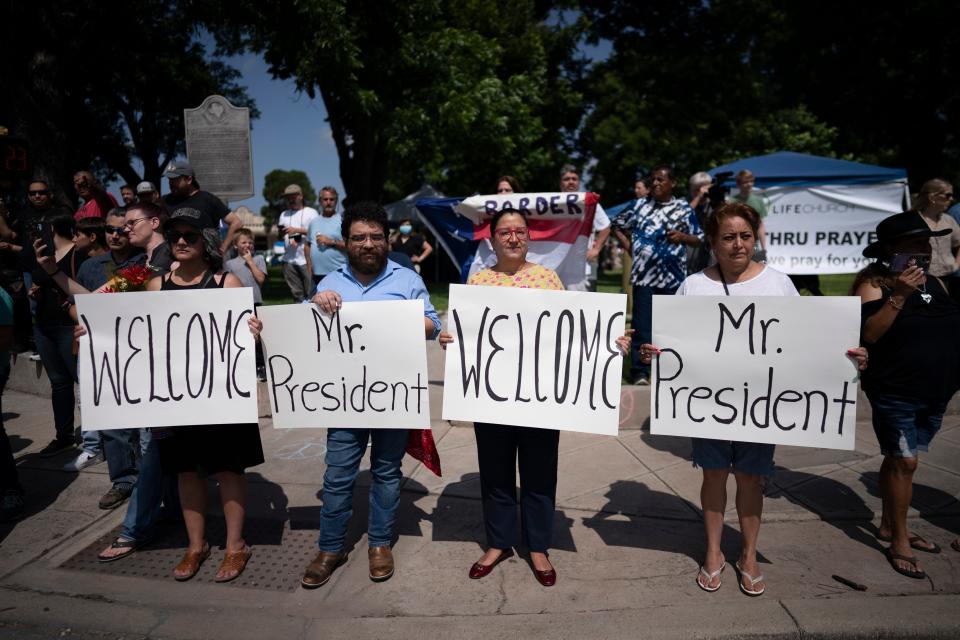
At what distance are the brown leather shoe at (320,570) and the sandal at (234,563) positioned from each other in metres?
0.33

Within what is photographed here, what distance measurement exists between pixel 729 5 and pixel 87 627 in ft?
101

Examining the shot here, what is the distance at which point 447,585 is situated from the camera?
10.3 ft

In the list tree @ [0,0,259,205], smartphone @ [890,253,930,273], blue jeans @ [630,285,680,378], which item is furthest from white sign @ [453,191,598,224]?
tree @ [0,0,259,205]

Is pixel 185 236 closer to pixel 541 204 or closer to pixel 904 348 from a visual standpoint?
pixel 541 204

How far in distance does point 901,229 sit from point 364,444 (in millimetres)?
2784

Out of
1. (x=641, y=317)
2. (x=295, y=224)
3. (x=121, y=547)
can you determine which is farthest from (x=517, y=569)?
(x=295, y=224)

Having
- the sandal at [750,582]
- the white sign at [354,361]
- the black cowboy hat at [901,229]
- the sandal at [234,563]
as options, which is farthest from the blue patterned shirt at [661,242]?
the sandal at [234,563]

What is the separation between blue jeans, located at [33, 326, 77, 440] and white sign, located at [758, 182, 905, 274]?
8.53 metres

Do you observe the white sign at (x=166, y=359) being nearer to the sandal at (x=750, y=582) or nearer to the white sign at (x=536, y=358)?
the white sign at (x=536, y=358)

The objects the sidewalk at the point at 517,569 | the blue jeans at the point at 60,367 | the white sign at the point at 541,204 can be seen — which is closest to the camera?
the sidewalk at the point at 517,569

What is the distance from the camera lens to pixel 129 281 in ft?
10.8

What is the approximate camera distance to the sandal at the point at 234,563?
318cm

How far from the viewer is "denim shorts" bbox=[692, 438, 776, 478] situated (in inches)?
116

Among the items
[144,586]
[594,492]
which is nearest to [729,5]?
[594,492]
